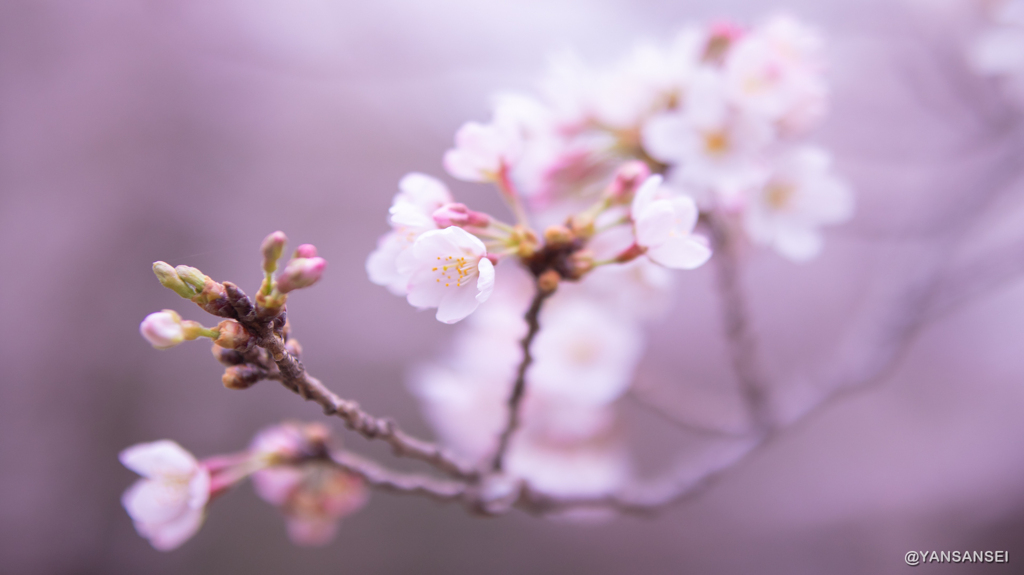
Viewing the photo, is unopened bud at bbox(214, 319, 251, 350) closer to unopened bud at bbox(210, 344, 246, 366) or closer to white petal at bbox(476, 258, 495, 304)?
unopened bud at bbox(210, 344, 246, 366)

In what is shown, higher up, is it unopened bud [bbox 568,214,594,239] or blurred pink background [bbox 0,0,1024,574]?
blurred pink background [bbox 0,0,1024,574]

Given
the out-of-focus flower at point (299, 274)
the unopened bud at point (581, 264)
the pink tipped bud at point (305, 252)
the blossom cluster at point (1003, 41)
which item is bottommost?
the out-of-focus flower at point (299, 274)

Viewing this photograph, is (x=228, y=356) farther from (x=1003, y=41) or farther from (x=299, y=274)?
(x=1003, y=41)

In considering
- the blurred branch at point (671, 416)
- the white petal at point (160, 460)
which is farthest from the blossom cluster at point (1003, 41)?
the white petal at point (160, 460)

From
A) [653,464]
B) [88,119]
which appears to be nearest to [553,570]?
[653,464]

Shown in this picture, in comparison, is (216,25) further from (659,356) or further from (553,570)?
(553,570)

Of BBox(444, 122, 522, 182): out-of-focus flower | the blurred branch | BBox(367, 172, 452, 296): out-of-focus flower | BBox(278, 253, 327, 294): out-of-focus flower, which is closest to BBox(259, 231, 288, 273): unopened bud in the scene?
BBox(278, 253, 327, 294): out-of-focus flower

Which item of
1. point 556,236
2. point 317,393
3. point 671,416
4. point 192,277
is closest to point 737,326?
point 671,416

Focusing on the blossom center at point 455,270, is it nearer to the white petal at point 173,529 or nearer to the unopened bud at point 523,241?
the unopened bud at point 523,241
